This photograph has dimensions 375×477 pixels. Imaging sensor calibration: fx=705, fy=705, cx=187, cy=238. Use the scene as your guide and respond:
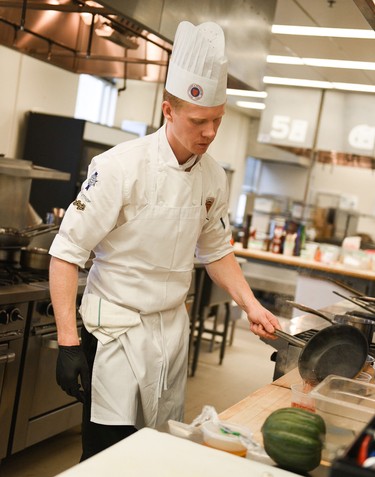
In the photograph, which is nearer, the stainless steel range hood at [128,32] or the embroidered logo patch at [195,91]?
the embroidered logo patch at [195,91]

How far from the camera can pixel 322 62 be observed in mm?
7207

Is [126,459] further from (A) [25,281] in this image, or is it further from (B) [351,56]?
(B) [351,56]

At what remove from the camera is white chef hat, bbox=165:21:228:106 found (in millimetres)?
2004

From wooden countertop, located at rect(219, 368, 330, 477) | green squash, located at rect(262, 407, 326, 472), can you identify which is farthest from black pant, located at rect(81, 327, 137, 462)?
green squash, located at rect(262, 407, 326, 472)

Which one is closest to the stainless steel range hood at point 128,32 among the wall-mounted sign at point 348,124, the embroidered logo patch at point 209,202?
the embroidered logo patch at point 209,202

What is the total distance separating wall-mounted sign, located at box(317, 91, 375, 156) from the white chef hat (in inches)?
242

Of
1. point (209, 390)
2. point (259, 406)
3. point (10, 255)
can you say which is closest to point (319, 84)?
point (209, 390)

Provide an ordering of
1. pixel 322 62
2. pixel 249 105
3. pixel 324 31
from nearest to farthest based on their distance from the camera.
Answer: pixel 324 31 → pixel 322 62 → pixel 249 105

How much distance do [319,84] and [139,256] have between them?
22.0ft

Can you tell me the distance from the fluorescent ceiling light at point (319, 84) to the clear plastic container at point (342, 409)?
6912mm

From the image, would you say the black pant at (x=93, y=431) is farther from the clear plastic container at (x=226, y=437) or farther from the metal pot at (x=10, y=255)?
the metal pot at (x=10, y=255)

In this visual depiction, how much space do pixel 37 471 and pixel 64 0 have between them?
90.9 inches

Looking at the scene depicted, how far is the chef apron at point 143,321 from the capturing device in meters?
2.05

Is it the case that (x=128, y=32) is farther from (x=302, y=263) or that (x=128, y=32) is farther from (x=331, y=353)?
(x=302, y=263)
